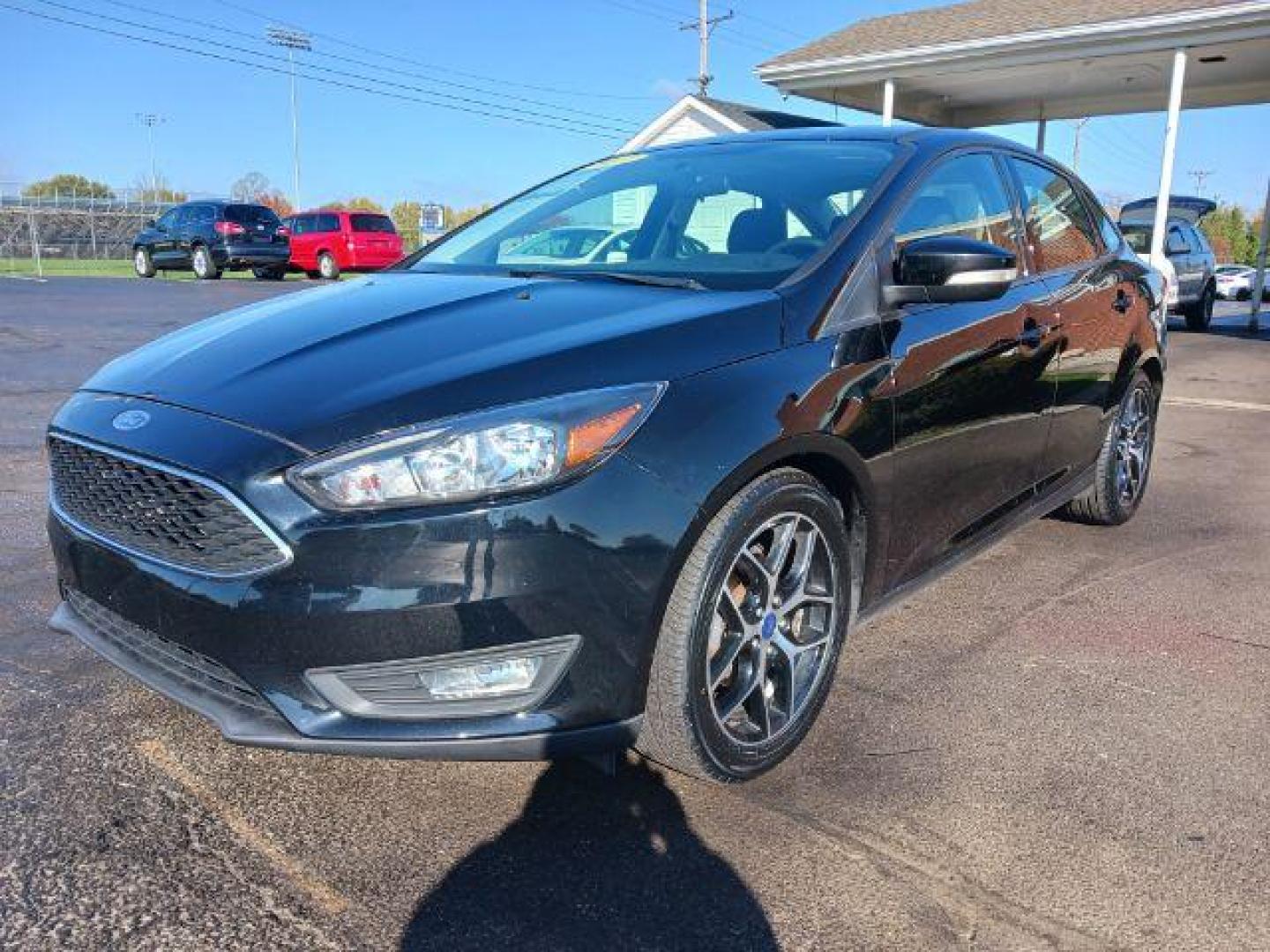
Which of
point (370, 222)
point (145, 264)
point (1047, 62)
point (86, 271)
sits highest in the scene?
point (1047, 62)

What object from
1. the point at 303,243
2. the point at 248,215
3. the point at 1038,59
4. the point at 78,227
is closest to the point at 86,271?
the point at 248,215

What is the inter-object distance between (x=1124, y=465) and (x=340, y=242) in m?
23.2

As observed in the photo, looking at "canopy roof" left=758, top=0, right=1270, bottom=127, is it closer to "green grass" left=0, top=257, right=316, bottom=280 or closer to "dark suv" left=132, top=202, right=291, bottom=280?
"dark suv" left=132, top=202, right=291, bottom=280

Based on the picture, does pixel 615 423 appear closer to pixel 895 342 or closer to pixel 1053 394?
pixel 895 342

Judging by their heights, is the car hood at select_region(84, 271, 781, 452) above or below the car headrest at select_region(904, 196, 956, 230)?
below

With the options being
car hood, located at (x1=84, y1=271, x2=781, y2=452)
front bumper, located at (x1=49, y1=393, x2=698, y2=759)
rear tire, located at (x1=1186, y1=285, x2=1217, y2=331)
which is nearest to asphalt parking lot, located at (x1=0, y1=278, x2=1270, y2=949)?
front bumper, located at (x1=49, y1=393, x2=698, y2=759)

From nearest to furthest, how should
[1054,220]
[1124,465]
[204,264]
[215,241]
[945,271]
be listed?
[945,271]
[1054,220]
[1124,465]
[215,241]
[204,264]

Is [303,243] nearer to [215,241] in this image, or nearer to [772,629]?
[215,241]

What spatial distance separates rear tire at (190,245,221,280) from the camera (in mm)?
24578

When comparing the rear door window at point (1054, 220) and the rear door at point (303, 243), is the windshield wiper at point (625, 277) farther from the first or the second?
the rear door at point (303, 243)

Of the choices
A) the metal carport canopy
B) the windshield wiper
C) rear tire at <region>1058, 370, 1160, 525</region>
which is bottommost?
rear tire at <region>1058, 370, 1160, 525</region>

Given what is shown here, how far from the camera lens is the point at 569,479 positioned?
79.7 inches

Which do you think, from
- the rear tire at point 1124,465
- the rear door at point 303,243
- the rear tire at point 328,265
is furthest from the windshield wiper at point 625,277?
the rear door at point 303,243

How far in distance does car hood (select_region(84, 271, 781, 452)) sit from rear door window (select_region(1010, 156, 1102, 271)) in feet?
5.85
